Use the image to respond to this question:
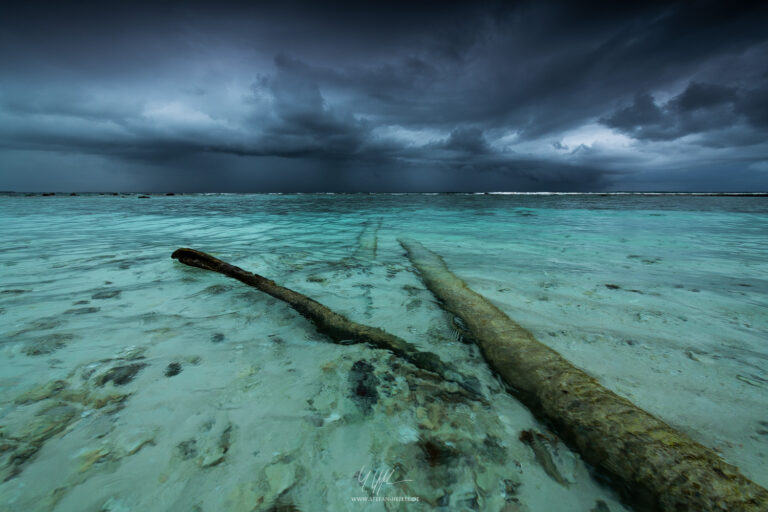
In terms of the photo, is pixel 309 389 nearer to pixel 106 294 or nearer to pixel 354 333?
pixel 354 333

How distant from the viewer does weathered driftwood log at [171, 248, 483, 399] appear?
2.22m

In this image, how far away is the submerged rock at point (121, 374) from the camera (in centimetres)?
203

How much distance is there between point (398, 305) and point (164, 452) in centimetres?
245

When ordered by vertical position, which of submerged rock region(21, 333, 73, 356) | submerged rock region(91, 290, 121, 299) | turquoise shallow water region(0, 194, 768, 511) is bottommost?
turquoise shallow water region(0, 194, 768, 511)

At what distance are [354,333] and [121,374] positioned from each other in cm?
172

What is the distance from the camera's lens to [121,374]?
83.1 inches

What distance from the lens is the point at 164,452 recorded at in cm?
152

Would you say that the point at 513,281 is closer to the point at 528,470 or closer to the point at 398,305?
the point at 398,305

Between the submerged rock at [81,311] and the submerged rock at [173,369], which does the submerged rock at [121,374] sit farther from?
the submerged rock at [81,311]

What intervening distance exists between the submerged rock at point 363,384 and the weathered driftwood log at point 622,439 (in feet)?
3.12

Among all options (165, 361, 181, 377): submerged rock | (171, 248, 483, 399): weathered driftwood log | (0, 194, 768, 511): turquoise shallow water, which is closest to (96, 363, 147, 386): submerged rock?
(0, 194, 768, 511): turquoise shallow water

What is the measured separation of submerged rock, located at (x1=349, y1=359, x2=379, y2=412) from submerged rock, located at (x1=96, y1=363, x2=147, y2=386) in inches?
60.9

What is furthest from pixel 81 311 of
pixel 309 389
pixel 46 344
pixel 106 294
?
pixel 309 389

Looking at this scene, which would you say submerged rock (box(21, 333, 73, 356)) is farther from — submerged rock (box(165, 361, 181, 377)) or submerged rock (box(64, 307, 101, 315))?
submerged rock (box(165, 361, 181, 377))
